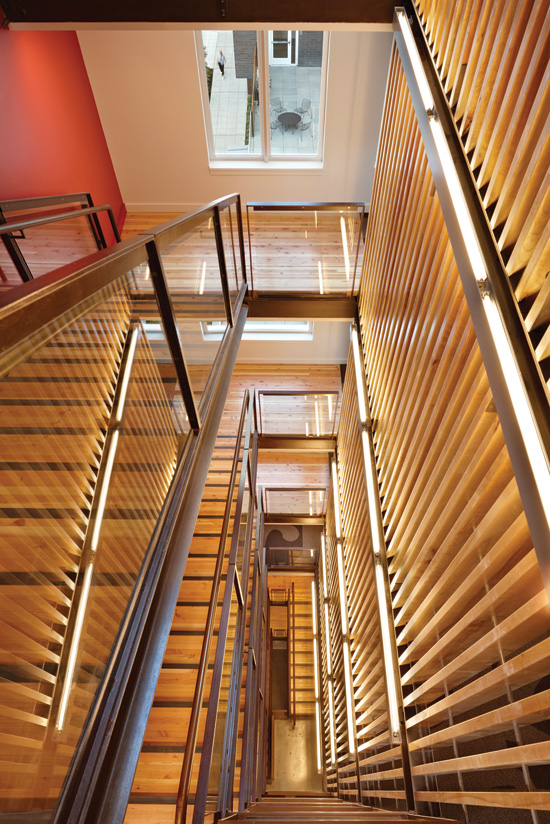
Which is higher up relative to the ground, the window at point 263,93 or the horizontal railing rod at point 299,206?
the window at point 263,93

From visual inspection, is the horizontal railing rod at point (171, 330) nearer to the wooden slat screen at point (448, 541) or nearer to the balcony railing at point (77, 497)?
the balcony railing at point (77, 497)

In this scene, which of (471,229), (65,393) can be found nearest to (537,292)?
(471,229)

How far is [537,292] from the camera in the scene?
1.78 m

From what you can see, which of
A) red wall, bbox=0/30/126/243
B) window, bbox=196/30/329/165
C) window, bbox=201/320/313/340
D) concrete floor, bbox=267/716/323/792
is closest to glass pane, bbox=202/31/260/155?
window, bbox=196/30/329/165

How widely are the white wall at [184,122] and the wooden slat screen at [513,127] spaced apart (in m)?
4.82

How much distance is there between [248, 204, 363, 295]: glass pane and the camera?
5520 millimetres

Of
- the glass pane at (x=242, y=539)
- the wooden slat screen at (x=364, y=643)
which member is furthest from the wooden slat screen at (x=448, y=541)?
the glass pane at (x=242, y=539)

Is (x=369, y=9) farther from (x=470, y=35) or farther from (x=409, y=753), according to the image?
(x=409, y=753)

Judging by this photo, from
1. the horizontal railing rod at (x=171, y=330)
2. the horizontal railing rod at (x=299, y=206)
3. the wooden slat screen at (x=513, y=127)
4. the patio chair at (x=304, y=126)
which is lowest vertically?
the horizontal railing rod at (x=171, y=330)

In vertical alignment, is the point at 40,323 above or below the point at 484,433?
below

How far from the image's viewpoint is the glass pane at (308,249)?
5520 mm

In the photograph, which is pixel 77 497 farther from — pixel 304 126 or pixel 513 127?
pixel 304 126

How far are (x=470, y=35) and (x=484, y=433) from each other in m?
1.88

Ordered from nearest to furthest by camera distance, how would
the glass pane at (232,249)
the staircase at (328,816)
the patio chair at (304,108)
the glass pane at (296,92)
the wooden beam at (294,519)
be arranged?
1. the staircase at (328,816)
2. the glass pane at (232,249)
3. the glass pane at (296,92)
4. the patio chair at (304,108)
5. the wooden beam at (294,519)
